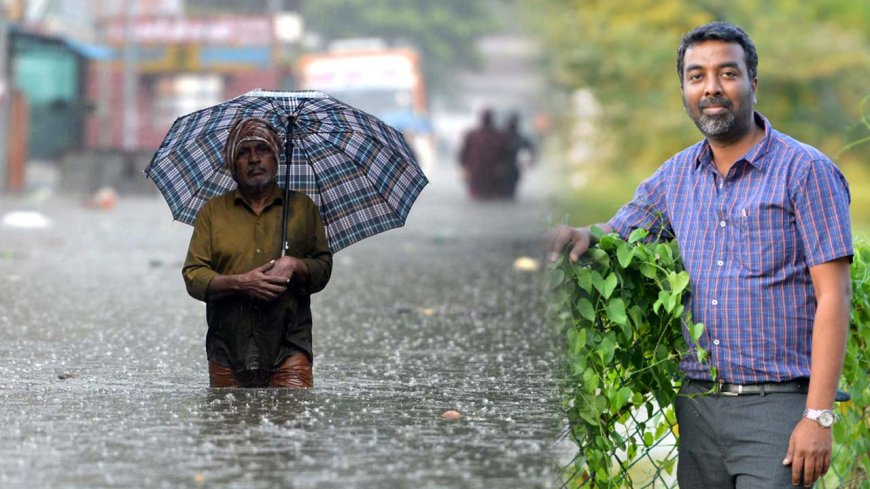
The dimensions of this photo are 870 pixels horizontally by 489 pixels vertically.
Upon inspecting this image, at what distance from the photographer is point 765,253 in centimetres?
408

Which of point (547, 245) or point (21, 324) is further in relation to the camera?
point (21, 324)

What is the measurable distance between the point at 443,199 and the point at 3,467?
22907 millimetres

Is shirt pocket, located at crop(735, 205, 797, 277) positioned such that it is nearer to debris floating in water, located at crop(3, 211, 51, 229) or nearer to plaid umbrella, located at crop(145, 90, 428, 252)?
plaid umbrella, located at crop(145, 90, 428, 252)

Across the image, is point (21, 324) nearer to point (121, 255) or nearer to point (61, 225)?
point (121, 255)

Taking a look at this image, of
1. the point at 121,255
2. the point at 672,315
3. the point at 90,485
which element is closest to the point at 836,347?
the point at 672,315

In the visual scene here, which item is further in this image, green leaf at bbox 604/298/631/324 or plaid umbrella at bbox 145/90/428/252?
plaid umbrella at bbox 145/90/428/252

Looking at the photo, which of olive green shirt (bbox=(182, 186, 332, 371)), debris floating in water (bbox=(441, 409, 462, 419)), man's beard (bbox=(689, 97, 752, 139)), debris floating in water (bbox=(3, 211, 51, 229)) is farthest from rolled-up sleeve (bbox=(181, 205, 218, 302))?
debris floating in water (bbox=(3, 211, 51, 229))

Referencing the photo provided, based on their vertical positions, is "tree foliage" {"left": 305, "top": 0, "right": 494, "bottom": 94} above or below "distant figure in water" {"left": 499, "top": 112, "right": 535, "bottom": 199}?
above

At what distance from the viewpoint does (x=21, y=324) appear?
8445 millimetres

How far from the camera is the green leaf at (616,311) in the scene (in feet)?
13.8

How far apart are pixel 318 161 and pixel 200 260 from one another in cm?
71

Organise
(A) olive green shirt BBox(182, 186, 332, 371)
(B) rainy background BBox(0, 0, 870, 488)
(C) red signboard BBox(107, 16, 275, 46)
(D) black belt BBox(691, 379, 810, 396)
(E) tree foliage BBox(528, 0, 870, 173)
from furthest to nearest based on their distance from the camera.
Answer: (C) red signboard BBox(107, 16, 275, 46) → (E) tree foliage BBox(528, 0, 870, 173) → (A) olive green shirt BBox(182, 186, 332, 371) → (B) rainy background BBox(0, 0, 870, 488) → (D) black belt BBox(691, 379, 810, 396)

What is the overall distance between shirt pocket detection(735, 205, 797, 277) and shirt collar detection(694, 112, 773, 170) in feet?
0.41

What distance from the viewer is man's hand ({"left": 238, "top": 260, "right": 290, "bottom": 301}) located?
543 cm
